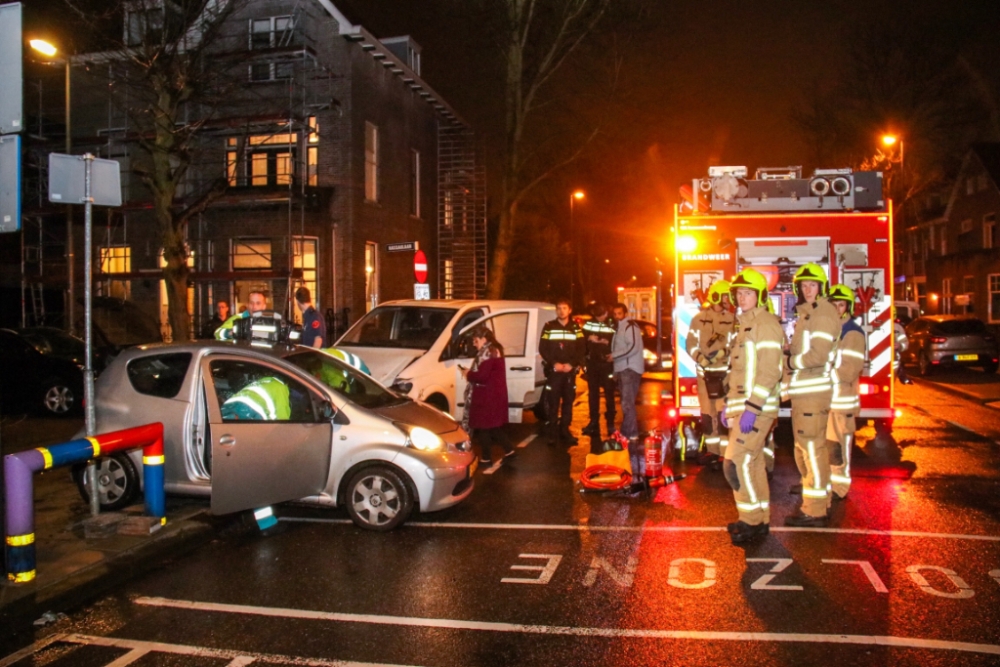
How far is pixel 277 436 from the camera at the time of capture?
6820 mm

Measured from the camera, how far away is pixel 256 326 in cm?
803

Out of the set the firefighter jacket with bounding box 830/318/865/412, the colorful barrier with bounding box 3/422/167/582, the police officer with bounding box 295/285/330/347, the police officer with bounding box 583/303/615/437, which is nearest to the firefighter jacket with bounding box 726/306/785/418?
the firefighter jacket with bounding box 830/318/865/412

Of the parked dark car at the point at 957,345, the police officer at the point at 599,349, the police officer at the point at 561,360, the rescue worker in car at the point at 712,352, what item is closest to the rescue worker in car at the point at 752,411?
the rescue worker in car at the point at 712,352

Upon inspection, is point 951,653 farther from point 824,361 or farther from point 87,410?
point 87,410

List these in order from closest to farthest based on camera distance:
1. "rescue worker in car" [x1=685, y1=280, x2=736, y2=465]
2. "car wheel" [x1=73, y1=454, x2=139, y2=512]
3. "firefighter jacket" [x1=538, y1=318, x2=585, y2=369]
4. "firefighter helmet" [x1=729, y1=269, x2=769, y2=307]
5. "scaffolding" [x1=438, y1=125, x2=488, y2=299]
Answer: "firefighter helmet" [x1=729, y1=269, x2=769, y2=307] < "car wheel" [x1=73, y1=454, x2=139, y2=512] < "rescue worker in car" [x1=685, y1=280, x2=736, y2=465] < "firefighter jacket" [x1=538, y1=318, x2=585, y2=369] < "scaffolding" [x1=438, y1=125, x2=488, y2=299]

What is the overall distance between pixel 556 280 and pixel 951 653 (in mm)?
52881

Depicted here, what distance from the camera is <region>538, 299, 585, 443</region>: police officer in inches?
448

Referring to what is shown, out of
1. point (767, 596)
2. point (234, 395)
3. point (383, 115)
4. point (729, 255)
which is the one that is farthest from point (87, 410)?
point (383, 115)

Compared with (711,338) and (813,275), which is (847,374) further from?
(711,338)

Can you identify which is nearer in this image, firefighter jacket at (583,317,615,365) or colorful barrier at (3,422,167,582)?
colorful barrier at (3,422,167,582)

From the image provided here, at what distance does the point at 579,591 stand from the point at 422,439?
7.06ft

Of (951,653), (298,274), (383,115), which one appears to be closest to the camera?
(951,653)

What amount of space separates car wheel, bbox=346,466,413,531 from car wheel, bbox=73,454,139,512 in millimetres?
1972

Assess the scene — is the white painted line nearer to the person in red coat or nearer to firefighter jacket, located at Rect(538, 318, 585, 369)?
firefighter jacket, located at Rect(538, 318, 585, 369)
